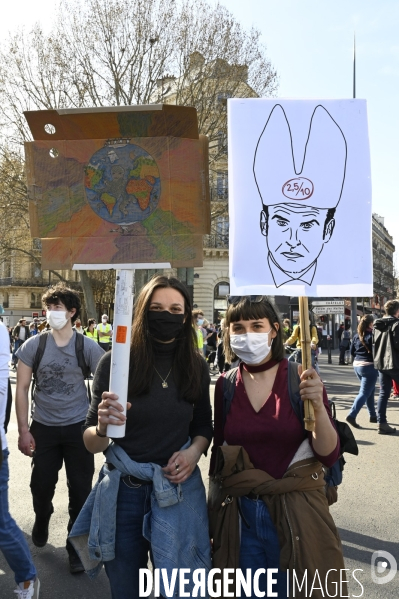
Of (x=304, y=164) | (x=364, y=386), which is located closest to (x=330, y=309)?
(x=364, y=386)

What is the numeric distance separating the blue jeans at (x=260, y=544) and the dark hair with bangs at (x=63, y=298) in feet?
7.34

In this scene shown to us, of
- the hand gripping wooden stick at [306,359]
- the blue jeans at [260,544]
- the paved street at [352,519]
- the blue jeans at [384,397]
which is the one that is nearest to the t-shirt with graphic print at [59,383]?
the paved street at [352,519]

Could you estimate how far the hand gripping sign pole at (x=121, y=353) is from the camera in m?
2.18

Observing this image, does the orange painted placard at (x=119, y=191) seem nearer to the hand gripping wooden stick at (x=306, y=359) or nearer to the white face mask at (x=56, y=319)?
the hand gripping wooden stick at (x=306, y=359)

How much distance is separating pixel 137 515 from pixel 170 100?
2288 centimetres

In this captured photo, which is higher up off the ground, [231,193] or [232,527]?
[231,193]

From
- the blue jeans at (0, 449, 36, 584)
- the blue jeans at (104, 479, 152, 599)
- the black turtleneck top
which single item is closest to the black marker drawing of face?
the black turtleneck top

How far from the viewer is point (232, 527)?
7.54ft

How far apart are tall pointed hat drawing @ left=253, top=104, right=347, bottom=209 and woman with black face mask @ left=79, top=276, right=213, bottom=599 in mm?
619

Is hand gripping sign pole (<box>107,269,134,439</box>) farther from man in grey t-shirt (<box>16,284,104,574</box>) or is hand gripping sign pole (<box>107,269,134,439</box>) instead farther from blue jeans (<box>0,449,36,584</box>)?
man in grey t-shirt (<box>16,284,104,574</box>)

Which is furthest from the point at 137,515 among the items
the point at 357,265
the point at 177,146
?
the point at 177,146

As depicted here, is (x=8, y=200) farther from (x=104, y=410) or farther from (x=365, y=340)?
(x=104, y=410)

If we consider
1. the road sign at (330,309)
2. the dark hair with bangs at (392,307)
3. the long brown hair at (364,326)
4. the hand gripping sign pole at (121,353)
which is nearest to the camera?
the hand gripping sign pole at (121,353)

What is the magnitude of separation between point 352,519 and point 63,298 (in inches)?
119
